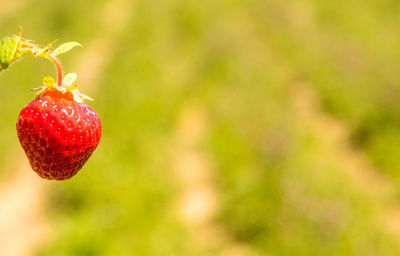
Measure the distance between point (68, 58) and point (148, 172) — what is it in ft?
16.7

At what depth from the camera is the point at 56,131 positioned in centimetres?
127

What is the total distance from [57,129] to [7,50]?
0.41 meters

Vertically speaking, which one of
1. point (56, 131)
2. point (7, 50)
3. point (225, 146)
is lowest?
point (7, 50)

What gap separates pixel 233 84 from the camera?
8094 millimetres

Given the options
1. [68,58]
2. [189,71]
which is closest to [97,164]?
[189,71]

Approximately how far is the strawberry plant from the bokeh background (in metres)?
3.38

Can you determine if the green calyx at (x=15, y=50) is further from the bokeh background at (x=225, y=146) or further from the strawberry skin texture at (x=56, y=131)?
the bokeh background at (x=225, y=146)

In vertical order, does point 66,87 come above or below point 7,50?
above

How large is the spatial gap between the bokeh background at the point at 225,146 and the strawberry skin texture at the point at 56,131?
11.1ft

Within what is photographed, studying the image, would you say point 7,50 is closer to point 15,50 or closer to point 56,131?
point 15,50

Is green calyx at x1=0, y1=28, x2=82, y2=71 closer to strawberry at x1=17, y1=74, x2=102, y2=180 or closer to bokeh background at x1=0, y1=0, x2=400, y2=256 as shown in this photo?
strawberry at x1=17, y1=74, x2=102, y2=180

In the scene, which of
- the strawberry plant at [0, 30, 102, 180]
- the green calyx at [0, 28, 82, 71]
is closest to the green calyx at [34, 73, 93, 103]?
the strawberry plant at [0, 30, 102, 180]

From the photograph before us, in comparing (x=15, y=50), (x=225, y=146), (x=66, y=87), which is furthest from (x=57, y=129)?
(x=225, y=146)

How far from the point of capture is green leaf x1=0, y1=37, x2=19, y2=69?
2.84ft
